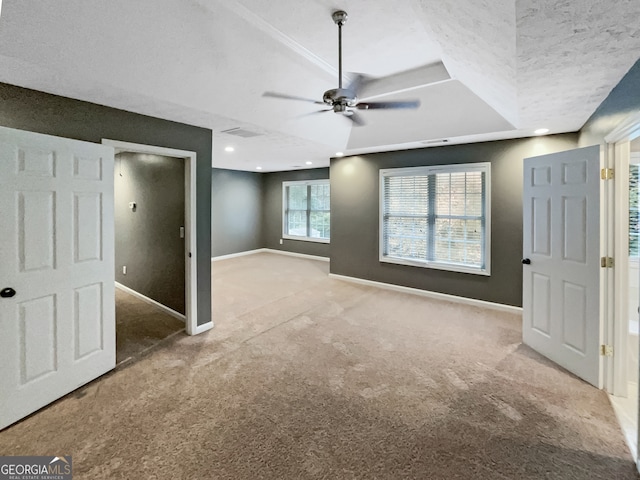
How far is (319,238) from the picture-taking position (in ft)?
27.1

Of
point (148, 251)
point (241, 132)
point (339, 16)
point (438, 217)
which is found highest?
point (339, 16)

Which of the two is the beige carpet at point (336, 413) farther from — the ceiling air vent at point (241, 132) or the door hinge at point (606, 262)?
the ceiling air vent at point (241, 132)

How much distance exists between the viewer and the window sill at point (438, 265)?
4.52m

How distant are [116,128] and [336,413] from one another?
3000 millimetres

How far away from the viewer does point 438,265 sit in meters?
4.87

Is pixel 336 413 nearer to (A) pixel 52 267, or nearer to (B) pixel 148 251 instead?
(A) pixel 52 267

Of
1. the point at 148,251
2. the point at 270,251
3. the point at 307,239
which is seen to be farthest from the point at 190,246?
the point at 270,251

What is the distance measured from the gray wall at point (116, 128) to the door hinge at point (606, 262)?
377 centimetres

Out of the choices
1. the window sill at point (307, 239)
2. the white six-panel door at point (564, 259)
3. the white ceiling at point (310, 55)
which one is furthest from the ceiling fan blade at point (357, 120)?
the window sill at point (307, 239)

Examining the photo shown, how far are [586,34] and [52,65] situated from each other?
3.06 m

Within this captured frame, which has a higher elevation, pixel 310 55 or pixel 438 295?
pixel 310 55

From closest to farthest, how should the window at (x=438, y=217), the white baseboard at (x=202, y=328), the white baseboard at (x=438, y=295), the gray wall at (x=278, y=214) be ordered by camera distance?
1. the white baseboard at (x=202, y=328)
2. the white baseboard at (x=438, y=295)
3. the window at (x=438, y=217)
4. the gray wall at (x=278, y=214)

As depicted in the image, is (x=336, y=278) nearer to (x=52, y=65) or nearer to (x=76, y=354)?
(x=76, y=354)

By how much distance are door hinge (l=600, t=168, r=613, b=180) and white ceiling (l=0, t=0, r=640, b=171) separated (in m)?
0.60
